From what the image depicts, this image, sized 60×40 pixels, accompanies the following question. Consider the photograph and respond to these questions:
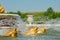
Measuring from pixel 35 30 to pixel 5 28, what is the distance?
1845 mm

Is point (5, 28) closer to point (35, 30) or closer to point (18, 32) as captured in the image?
point (18, 32)

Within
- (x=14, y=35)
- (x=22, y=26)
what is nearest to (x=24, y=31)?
(x=22, y=26)

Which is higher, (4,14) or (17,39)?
(4,14)

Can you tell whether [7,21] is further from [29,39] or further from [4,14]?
[29,39]

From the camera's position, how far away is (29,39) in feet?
41.7

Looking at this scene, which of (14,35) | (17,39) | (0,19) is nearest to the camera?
(17,39)

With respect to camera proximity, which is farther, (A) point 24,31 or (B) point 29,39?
(A) point 24,31

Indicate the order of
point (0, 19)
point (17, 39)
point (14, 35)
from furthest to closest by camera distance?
point (0, 19)
point (14, 35)
point (17, 39)

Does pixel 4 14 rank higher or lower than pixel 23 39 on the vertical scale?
higher

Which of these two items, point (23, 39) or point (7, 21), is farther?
point (7, 21)

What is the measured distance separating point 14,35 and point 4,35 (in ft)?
2.10

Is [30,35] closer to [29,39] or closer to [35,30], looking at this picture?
[35,30]

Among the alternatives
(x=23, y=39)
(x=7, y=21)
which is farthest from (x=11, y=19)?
(x=23, y=39)

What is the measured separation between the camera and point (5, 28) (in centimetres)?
1469
